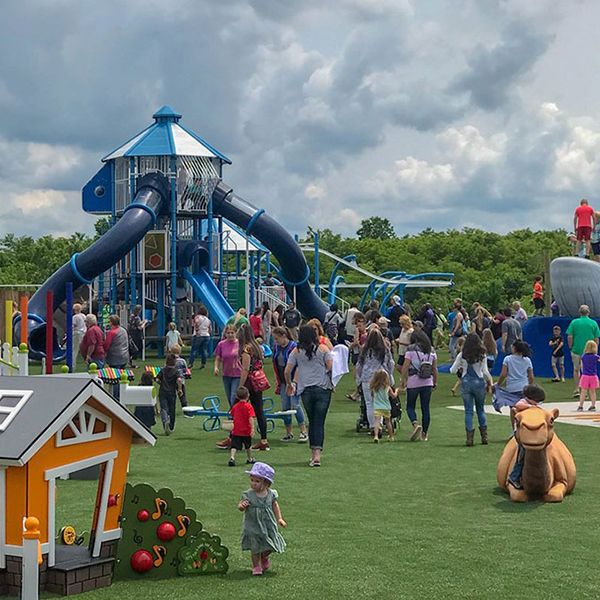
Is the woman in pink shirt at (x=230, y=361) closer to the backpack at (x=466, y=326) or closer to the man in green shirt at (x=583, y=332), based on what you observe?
the man in green shirt at (x=583, y=332)

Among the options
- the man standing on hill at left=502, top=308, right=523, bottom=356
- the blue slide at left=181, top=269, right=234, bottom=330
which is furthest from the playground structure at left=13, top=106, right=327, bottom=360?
the man standing on hill at left=502, top=308, right=523, bottom=356

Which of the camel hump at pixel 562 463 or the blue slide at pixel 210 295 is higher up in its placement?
the blue slide at pixel 210 295

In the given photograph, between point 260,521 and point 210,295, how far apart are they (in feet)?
83.1

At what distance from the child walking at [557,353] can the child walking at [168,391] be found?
1036cm

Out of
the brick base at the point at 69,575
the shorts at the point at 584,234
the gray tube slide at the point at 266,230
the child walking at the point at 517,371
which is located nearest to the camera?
the brick base at the point at 69,575

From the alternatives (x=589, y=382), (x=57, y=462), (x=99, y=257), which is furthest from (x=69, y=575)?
(x=99, y=257)

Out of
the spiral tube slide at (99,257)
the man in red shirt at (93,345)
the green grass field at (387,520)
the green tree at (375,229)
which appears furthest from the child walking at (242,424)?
the green tree at (375,229)

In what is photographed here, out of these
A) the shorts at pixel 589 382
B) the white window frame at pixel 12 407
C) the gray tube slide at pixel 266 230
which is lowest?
the white window frame at pixel 12 407

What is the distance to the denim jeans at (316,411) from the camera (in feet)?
47.0

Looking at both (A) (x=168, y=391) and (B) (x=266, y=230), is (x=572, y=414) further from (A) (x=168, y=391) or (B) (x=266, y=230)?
(B) (x=266, y=230)

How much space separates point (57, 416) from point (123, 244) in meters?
23.8

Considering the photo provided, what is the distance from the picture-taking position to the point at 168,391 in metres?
17.0

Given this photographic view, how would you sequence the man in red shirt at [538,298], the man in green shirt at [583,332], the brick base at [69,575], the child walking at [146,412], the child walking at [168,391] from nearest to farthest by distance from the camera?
the brick base at [69,575] → the child walking at [146,412] → the child walking at [168,391] → the man in green shirt at [583,332] → the man in red shirt at [538,298]

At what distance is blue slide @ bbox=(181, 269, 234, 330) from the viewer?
33312 millimetres
